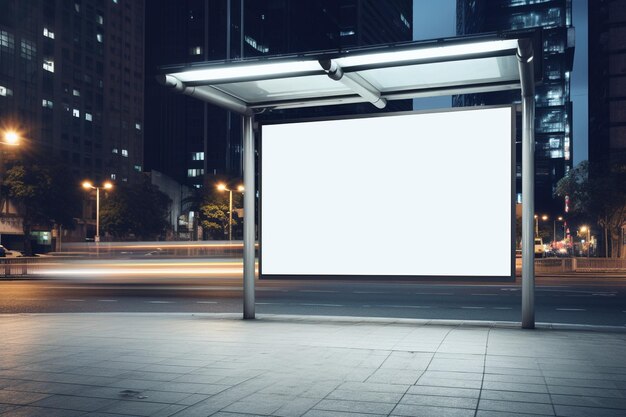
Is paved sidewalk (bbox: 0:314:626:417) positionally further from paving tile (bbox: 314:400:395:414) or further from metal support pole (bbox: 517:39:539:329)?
metal support pole (bbox: 517:39:539:329)

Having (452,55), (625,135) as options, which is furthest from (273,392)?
(625,135)

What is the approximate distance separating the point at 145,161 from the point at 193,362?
159671 mm

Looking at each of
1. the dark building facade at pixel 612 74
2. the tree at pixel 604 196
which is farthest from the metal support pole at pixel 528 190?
the dark building facade at pixel 612 74

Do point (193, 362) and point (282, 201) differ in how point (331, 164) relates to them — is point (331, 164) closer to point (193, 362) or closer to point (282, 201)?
point (282, 201)

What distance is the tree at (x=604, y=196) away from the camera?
4744 centimetres

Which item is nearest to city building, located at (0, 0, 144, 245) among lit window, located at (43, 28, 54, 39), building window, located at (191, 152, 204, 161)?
lit window, located at (43, 28, 54, 39)

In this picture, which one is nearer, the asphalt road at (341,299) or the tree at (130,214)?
the asphalt road at (341,299)

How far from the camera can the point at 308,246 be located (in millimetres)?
10438

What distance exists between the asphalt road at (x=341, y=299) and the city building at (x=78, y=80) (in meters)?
71.1

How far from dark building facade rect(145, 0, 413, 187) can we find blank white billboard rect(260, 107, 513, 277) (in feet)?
425

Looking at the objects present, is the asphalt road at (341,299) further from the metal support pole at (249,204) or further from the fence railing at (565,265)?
the fence railing at (565,265)

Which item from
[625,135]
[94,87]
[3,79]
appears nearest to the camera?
[625,135]

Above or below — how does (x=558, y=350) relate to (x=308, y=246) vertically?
below

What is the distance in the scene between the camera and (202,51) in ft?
479
